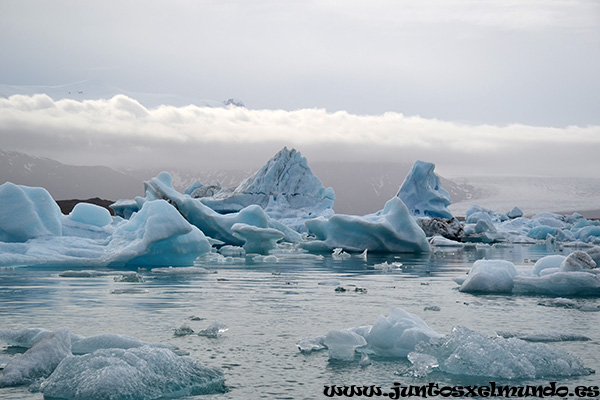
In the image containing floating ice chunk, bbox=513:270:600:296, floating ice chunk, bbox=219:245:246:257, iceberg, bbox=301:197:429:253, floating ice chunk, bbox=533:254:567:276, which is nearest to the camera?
floating ice chunk, bbox=513:270:600:296

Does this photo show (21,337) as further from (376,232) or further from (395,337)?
(376,232)

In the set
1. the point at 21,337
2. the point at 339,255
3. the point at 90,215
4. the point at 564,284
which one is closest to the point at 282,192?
the point at 339,255

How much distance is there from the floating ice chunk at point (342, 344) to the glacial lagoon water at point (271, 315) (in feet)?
0.31

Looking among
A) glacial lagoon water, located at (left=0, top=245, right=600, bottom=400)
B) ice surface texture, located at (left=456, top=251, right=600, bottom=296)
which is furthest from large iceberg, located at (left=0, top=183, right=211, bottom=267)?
ice surface texture, located at (left=456, top=251, right=600, bottom=296)

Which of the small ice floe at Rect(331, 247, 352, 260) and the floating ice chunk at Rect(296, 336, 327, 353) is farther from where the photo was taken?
the small ice floe at Rect(331, 247, 352, 260)

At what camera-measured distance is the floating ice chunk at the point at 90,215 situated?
1995 centimetres

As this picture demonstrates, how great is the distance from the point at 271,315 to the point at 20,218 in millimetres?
10600

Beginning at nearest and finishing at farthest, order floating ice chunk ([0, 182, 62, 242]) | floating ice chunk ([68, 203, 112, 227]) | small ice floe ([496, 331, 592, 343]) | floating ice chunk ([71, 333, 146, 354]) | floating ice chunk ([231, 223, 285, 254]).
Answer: floating ice chunk ([71, 333, 146, 354]), small ice floe ([496, 331, 592, 343]), floating ice chunk ([0, 182, 62, 242]), floating ice chunk ([68, 203, 112, 227]), floating ice chunk ([231, 223, 285, 254])

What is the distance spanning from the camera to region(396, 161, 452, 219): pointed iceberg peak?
129 ft

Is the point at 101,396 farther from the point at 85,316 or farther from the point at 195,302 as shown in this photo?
the point at 195,302

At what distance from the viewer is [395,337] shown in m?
5.62

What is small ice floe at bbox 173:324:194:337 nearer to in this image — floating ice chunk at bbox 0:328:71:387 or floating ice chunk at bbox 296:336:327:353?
floating ice chunk at bbox 296:336:327:353

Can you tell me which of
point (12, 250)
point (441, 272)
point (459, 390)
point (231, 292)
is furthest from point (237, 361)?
point (12, 250)

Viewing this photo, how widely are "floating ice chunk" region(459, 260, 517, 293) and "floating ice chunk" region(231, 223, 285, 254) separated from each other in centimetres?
1111
